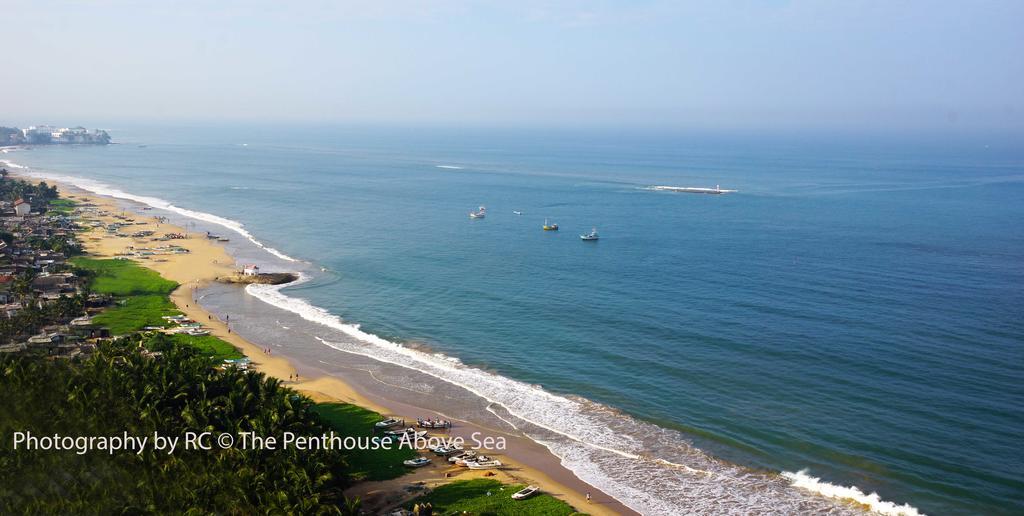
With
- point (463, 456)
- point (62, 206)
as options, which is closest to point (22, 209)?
point (62, 206)

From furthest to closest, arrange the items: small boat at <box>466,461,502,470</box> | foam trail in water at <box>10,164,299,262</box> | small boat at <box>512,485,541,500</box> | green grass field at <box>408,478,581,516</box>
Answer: foam trail in water at <box>10,164,299,262</box> → small boat at <box>466,461,502,470</box> → small boat at <box>512,485,541,500</box> → green grass field at <box>408,478,581,516</box>

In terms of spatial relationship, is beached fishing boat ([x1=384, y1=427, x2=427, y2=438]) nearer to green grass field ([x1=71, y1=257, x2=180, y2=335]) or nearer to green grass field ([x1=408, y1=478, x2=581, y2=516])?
green grass field ([x1=408, y1=478, x2=581, y2=516])

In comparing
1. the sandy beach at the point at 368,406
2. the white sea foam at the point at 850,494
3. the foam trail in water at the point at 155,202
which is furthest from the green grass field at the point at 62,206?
the white sea foam at the point at 850,494

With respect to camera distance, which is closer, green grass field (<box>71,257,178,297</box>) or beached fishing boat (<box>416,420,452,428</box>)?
beached fishing boat (<box>416,420,452,428</box>)

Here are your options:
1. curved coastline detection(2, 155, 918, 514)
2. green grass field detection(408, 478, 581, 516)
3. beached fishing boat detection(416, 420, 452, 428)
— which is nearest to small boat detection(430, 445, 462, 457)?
beached fishing boat detection(416, 420, 452, 428)

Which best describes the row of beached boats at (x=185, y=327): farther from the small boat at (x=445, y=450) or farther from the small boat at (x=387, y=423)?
the small boat at (x=445, y=450)

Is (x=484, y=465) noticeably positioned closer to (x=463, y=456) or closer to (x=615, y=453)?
(x=463, y=456)
